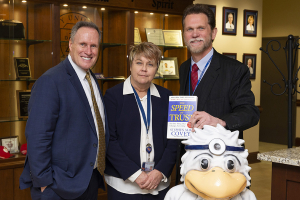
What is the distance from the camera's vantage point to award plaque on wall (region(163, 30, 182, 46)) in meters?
4.21

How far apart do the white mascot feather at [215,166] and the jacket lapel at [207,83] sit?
60 centimetres

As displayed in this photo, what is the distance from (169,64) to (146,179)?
236 centimetres

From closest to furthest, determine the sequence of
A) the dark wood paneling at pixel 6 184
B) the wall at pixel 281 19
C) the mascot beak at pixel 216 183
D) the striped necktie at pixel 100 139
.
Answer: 1. the mascot beak at pixel 216 183
2. the striped necktie at pixel 100 139
3. the dark wood paneling at pixel 6 184
4. the wall at pixel 281 19

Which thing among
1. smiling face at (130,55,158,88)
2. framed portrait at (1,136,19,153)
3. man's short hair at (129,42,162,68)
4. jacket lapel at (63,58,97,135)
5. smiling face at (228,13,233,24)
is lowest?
framed portrait at (1,136,19,153)

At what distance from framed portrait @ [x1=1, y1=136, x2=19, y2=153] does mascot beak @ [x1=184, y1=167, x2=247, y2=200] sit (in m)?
2.49

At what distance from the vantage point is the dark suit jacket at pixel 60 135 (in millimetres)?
1823

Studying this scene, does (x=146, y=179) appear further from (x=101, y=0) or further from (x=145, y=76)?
(x=101, y=0)

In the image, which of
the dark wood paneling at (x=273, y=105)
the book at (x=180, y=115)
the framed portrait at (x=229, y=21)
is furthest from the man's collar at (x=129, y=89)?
the dark wood paneling at (x=273, y=105)

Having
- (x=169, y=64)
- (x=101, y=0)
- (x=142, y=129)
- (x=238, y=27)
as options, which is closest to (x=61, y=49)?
(x=101, y=0)

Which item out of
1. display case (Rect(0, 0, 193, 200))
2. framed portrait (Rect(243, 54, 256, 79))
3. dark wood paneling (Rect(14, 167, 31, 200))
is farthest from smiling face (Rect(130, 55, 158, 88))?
framed portrait (Rect(243, 54, 256, 79))

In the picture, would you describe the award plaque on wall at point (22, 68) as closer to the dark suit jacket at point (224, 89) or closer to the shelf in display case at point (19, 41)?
the shelf in display case at point (19, 41)

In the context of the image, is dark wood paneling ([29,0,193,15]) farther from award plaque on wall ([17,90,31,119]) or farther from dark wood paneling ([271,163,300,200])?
dark wood paneling ([271,163,300,200])

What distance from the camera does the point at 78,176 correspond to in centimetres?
195

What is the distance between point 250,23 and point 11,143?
14.4ft
